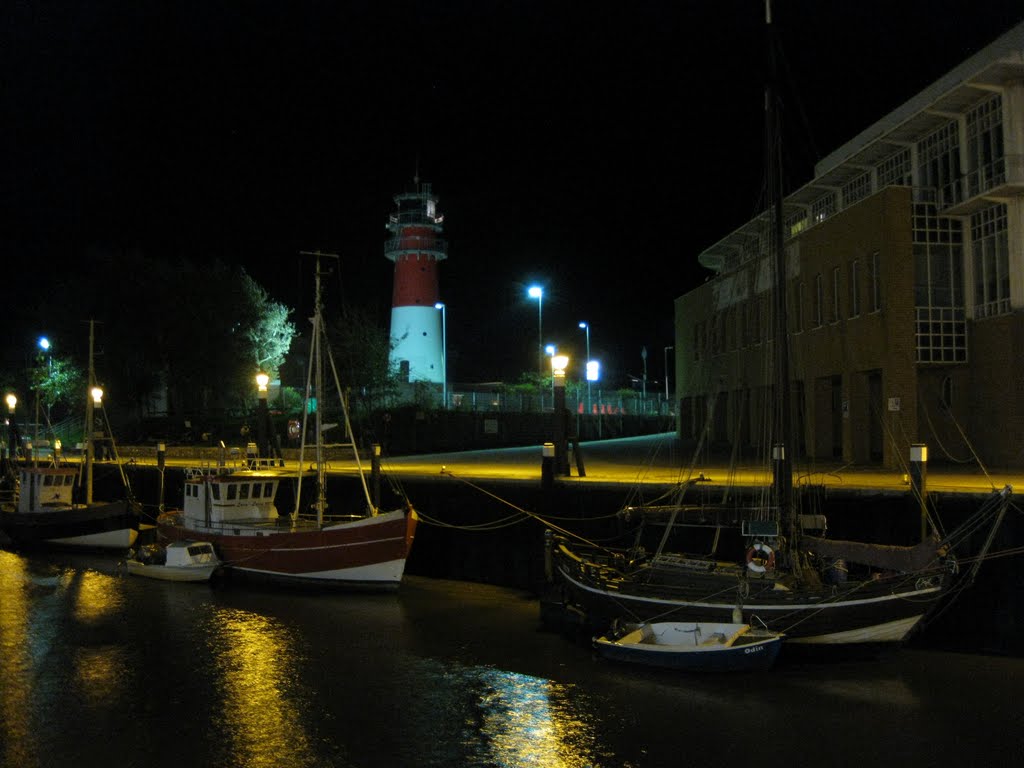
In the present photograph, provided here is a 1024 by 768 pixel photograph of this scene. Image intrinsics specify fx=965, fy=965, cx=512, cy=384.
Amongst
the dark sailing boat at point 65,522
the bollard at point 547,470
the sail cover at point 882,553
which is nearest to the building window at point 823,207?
the bollard at point 547,470

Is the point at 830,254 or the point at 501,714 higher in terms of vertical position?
the point at 830,254

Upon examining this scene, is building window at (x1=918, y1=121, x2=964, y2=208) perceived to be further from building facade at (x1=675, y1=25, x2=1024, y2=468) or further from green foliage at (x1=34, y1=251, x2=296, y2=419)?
green foliage at (x1=34, y1=251, x2=296, y2=419)

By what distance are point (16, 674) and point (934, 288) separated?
88.3 ft

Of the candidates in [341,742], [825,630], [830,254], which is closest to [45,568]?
[341,742]

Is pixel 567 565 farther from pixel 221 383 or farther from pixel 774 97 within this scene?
pixel 221 383

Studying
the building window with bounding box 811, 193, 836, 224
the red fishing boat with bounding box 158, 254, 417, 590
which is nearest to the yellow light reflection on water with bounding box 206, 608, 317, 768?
the red fishing boat with bounding box 158, 254, 417, 590

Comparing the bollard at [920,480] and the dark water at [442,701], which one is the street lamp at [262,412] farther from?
the bollard at [920,480]

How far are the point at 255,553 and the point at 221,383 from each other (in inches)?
1307

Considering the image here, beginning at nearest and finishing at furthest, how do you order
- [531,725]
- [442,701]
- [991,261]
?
[531,725]
[442,701]
[991,261]

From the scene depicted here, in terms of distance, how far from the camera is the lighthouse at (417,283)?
211ft

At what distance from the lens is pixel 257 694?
15.8 metres

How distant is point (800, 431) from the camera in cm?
3731

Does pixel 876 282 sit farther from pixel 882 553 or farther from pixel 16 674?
pixel 16 674

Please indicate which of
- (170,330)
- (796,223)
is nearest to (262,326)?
(170,330)
